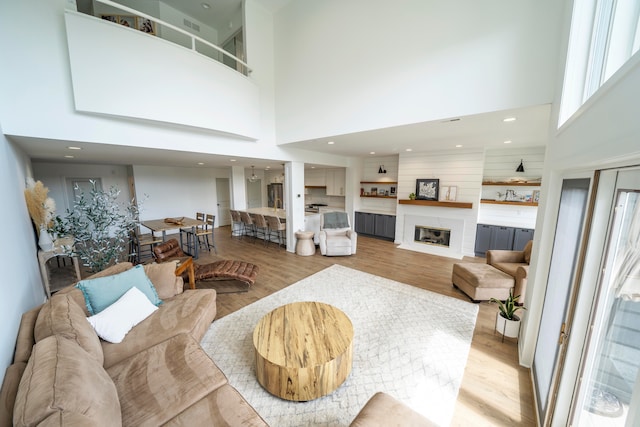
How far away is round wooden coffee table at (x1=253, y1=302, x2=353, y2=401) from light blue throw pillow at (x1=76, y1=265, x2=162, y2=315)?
1.33m

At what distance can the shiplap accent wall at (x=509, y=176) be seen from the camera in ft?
16.0

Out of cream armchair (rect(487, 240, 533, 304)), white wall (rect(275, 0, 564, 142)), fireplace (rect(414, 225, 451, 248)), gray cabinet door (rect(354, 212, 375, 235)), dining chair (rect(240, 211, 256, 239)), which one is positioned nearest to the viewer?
white wall (rect(275, 0, 564, 142))

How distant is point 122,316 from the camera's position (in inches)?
78.8

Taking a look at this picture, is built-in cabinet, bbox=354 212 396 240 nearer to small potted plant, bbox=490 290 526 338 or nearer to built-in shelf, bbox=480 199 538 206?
built-in shelf, bbox=480 199 538 206

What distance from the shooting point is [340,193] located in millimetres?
8125

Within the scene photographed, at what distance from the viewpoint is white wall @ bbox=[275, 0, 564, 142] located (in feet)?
7.50

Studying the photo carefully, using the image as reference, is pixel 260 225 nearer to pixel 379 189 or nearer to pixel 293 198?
pixel 293 198

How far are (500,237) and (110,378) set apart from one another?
659 centimetres

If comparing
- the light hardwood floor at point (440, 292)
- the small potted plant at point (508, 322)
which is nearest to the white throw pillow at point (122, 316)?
the light hardwood floor at point (440, 292)

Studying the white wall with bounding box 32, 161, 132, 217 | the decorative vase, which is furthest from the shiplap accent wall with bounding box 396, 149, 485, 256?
the white wall with bounding box 32, 161, 132, 217

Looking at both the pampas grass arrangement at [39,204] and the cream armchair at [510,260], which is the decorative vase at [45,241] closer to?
the pampas grass arrangement at [39,204]

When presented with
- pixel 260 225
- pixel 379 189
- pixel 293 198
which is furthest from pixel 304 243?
pixel 379 189

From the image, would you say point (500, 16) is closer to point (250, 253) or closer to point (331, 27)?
point (331, 27)

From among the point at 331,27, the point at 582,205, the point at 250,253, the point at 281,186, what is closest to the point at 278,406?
the point at 582,205
